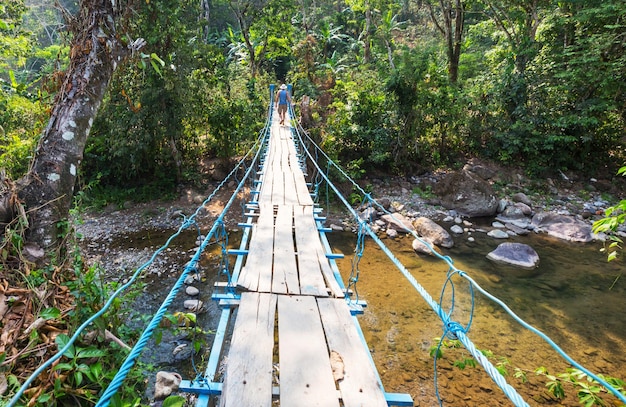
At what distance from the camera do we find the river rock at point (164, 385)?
2.27 metres

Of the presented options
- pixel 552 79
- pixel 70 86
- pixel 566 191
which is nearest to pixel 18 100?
pixel 70 86

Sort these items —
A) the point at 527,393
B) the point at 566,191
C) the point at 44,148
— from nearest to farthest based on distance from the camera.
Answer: the point at 44,148 < the point at 527,393 < the point at 566,191

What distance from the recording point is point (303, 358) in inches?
54.1

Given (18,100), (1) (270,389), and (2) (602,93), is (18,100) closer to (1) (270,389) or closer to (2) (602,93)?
(1) (270,389)

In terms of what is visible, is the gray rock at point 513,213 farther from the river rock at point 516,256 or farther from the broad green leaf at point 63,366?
the broad green leaf at point 63,366

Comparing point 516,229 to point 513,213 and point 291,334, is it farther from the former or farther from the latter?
point 291,334

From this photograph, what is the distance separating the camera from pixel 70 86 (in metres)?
2.23

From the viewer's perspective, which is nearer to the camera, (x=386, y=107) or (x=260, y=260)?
(x=260, y=260)

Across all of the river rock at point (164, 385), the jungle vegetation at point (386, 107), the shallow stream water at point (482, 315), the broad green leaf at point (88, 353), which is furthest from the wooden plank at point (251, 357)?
the jungle vegetation at point (386, 107)

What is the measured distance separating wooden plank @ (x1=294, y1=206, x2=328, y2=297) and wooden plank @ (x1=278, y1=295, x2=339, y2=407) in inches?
4.5

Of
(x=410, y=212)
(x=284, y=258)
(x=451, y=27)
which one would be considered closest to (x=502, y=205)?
(x=410, y=212)

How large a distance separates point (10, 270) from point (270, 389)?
53.2 inches

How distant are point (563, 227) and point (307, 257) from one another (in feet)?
15.6

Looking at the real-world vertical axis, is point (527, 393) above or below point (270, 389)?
below
